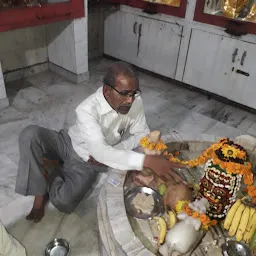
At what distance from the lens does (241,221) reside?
1603mm

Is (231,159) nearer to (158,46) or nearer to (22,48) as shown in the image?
(158,46)

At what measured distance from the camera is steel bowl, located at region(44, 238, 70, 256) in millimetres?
2006

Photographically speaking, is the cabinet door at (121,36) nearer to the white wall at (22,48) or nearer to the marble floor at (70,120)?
the marble floor at (70,120)

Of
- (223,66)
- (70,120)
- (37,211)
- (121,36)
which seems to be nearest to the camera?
(37,211)

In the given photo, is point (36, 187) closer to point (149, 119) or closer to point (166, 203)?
point (166, 203)

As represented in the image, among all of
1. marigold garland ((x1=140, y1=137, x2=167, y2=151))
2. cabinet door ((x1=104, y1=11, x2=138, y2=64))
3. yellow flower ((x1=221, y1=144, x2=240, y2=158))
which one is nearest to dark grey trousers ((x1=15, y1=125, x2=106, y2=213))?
marigold garland ((x1=140, y1=137, x2=167, y2=151))

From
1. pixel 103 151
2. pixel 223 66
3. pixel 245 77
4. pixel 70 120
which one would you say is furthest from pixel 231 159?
pixel 223 66

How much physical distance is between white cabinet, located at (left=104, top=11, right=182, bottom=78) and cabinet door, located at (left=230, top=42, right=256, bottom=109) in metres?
0.94

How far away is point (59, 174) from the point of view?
2219 millimetres

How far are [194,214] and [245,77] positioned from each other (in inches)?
108

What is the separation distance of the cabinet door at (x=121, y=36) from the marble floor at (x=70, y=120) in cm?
29

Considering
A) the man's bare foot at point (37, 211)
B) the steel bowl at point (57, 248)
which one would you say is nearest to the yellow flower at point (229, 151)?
the steel bowl at point (57, 248)

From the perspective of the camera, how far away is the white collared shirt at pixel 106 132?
1.79 m

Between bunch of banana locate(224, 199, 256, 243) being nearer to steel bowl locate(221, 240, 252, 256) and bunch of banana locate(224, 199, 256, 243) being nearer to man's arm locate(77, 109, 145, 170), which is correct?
steel bowl locate(221, 240, 252, 256)
